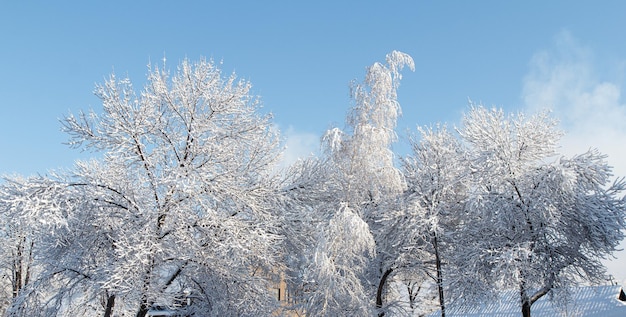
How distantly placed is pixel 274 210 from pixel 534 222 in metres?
8.19

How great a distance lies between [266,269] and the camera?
16.6 meters

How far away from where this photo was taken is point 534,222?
50.8 ft

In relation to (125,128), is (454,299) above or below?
below

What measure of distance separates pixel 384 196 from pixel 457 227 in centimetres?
331

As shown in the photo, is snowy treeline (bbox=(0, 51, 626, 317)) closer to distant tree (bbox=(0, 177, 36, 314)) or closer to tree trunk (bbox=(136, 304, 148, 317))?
tree trunk (bbox=(136, 304, 148, 317))

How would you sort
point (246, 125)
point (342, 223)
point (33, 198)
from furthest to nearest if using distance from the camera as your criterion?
point (246, 125) → point (342, 223) → point (33, 198)

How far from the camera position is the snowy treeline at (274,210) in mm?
12812

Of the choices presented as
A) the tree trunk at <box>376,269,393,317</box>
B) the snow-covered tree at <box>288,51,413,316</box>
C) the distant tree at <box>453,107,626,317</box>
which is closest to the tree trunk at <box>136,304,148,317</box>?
the snow-covered tree at <box>288,51,413,316</box>

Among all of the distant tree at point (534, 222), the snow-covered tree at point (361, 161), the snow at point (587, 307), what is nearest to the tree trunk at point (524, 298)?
the distant tree at point (534, 222)

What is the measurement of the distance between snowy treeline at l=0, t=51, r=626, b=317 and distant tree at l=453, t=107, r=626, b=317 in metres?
0.05

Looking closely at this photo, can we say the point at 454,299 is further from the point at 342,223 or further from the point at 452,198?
the point at 342,223

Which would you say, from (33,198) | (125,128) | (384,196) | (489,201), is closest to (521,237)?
(489,201)

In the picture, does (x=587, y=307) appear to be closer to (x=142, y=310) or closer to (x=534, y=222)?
(x=534, y=222)

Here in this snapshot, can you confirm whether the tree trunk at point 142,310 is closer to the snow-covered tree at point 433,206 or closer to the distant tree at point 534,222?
the snow-covered tree at point 433,206
